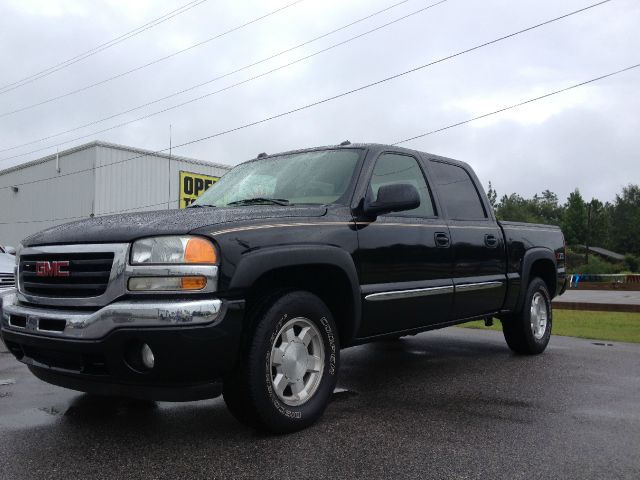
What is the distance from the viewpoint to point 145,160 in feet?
90.9

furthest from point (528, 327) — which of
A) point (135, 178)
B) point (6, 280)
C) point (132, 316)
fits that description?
point (135, 178)

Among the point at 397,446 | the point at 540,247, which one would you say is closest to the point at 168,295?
the point at 397,446

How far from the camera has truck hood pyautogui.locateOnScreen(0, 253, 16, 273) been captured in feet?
27.5

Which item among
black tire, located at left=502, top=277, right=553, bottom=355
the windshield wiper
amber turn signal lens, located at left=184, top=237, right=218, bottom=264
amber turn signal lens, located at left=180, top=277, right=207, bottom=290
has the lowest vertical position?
black tire, located at left=502, top=277, right=553, bottom=355

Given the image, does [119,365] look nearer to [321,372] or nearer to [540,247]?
[321,372]

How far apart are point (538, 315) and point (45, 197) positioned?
89.6 ft

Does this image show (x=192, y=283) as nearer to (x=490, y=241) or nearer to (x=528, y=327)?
(x=490, y=241)

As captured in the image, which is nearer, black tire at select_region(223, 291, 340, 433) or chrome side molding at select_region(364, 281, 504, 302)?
black tire at select_region(223, 291, 340, 433)

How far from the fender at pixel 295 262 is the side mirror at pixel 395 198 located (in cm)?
41

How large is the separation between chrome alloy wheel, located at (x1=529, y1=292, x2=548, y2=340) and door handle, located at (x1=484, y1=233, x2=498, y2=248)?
1.07 meters

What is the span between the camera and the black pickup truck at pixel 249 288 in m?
3.12

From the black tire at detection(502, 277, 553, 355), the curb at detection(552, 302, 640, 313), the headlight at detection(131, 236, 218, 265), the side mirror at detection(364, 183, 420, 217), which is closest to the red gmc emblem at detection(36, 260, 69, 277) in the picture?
the headlight at detection(131, 236, 218, 265)

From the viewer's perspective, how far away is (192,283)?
313 cm

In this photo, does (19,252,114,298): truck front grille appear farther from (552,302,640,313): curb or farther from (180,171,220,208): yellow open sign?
(180,171,220,208): yellow open sign
